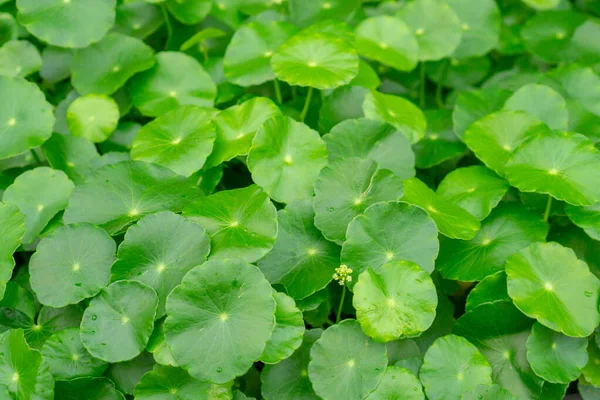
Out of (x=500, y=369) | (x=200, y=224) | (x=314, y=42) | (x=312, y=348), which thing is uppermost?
(x=314, y=42)

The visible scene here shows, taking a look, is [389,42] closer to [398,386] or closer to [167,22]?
[167,22]

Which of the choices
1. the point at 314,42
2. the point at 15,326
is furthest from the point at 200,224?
the point at 314,42

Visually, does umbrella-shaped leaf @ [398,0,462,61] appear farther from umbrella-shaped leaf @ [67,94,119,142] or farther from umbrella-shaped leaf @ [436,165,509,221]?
umbrella-shaped leaf @ [67,94,119,142]

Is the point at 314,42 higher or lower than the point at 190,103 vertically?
higher

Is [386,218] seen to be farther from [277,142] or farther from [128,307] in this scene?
[128,307]

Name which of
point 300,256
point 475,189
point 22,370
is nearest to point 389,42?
point 475,189

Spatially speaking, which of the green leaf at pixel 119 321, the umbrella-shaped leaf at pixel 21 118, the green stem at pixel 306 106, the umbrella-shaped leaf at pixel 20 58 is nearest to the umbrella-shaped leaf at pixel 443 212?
the green stem at pixel 306 106

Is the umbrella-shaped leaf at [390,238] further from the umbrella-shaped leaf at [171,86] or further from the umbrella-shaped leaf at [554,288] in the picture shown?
the umbrella-shaped leaf at [171,86]
